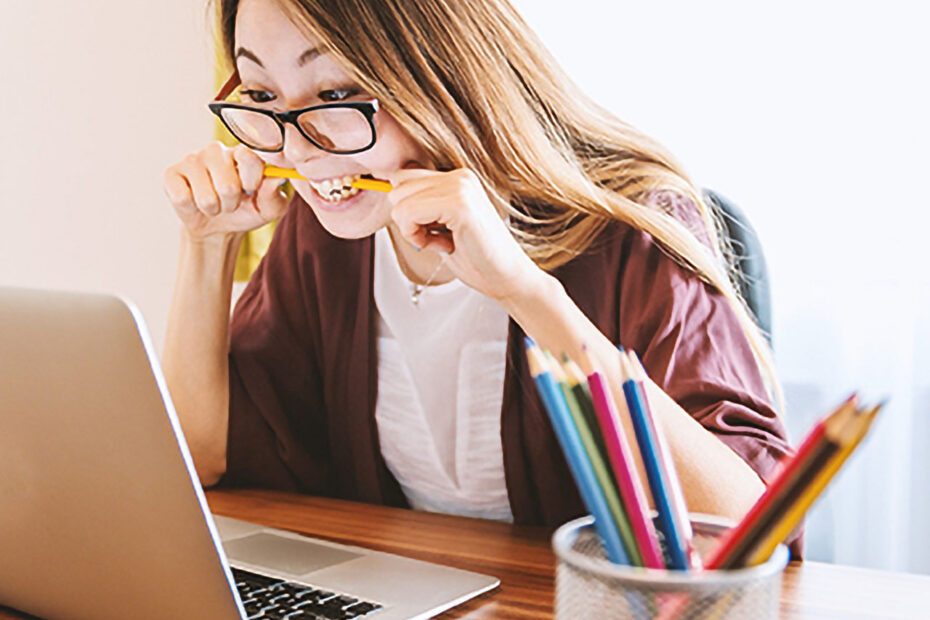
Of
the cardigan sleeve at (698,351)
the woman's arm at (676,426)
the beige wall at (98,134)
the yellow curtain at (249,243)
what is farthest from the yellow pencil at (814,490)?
the beige wall at (98,134)

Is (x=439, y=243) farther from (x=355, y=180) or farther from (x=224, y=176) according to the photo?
(x=224, y=176)

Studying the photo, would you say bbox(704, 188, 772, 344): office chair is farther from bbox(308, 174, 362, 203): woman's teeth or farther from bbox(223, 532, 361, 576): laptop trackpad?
bbox(223, 532, 361, 576): laptop trackpad

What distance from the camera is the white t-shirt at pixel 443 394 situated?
4.10ft

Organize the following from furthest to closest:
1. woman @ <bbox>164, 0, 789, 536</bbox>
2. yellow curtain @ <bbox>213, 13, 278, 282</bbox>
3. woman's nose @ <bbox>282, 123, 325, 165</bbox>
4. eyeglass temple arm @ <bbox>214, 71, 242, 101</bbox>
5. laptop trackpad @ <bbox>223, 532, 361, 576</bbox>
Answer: yellow curtain @ <bbox>213, 13, 278, 282</bbox>
eyeglass temple arm @ <bbox>214, 71, 242, 101</bbox>
woman's nose @ <bbox>282, 123, 325, 165</bbox>
woman @ <bbox>164, 0, 789, 536</bbox>
laptop trackpad @ <bbox>223, 532, 361, 576</bbox>

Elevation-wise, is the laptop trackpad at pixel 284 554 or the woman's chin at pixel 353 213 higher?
the woman's chin at pixel 353 213

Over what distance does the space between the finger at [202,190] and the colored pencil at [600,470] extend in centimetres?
83

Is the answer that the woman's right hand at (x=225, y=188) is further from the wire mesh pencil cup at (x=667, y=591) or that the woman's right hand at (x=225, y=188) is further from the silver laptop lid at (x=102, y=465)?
the wire mesh pencil cup at (x=667, y=591)

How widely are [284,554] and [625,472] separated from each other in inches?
20.3

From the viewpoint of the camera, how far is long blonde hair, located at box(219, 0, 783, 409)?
A: 41.9 inches

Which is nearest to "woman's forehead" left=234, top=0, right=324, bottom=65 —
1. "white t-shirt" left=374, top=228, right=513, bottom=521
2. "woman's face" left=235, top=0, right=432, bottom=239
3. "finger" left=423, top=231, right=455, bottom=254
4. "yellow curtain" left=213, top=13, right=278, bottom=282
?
"woman's face" left=235, top=0, right=432, bottom=239

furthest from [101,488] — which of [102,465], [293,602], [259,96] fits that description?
[259,96]

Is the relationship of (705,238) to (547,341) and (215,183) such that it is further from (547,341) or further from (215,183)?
(215,183)

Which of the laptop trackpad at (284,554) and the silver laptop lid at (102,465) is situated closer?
the silver laptop lid at (102,465)

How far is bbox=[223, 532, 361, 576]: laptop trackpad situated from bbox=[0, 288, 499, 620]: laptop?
0.28 ft
